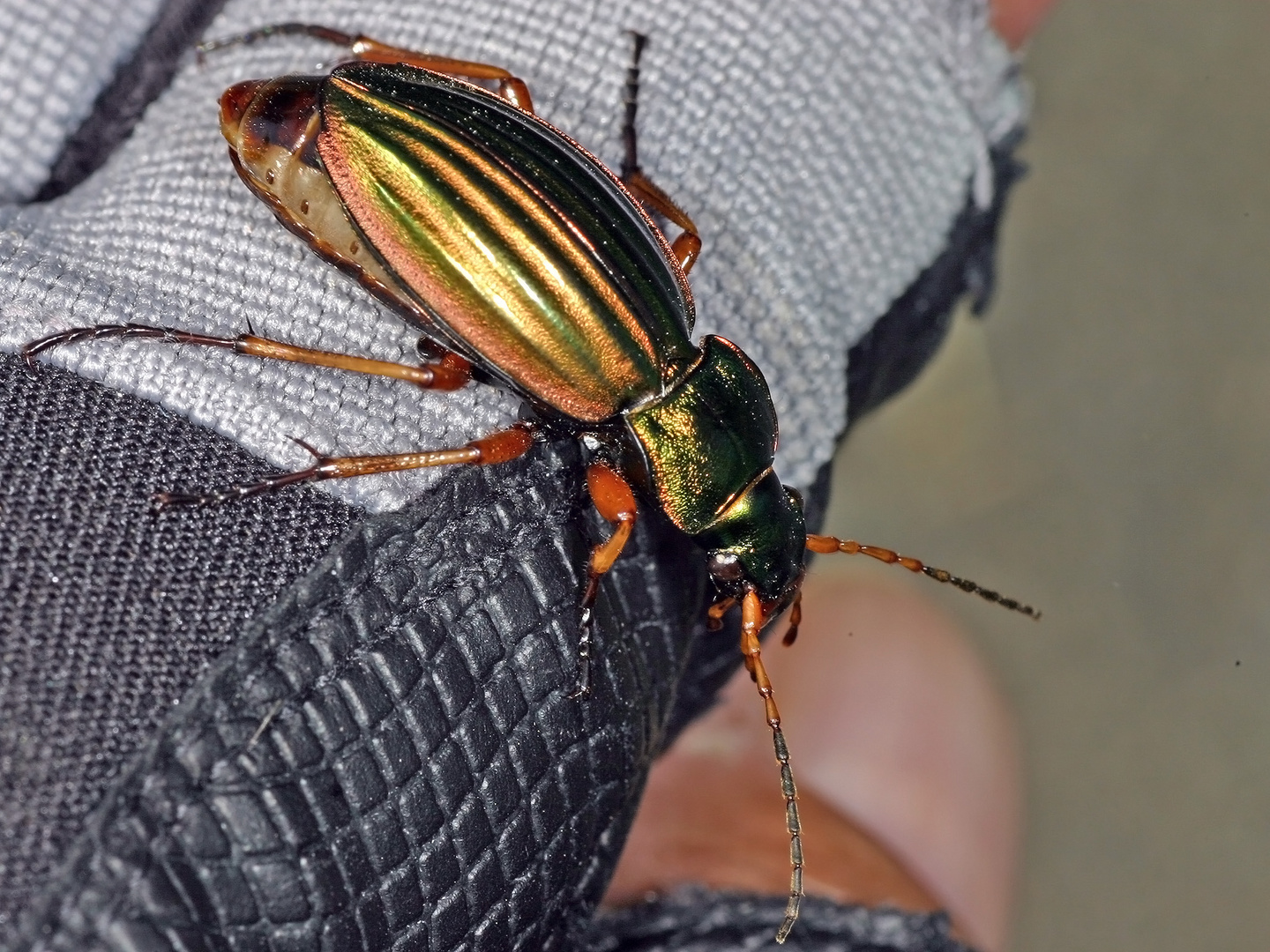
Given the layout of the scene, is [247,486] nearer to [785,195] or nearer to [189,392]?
[189,392]

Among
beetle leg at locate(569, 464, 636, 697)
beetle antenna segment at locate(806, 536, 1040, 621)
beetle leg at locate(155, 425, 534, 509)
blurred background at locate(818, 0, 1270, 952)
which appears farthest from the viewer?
blurred background at locate(818, 0, 1270, 952)

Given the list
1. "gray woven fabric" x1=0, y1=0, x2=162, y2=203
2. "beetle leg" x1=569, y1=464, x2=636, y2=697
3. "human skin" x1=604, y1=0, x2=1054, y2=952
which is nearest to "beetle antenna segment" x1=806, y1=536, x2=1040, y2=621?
"beetle leg" x1=569, y1=464, x2=636, y2=697

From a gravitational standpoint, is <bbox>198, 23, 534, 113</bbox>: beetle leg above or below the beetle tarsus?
above

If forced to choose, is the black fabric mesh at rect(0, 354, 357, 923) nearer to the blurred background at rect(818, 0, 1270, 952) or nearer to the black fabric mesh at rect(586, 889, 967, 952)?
the black fabric mesh at rect(586, 889, 967, 952)

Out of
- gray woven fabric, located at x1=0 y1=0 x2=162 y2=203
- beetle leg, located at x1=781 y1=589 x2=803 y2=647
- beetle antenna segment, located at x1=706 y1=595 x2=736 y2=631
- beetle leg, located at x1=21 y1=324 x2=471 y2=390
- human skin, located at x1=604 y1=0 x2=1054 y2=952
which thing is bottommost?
human skin, located at x1=604 y1=0 x2=1054 y2=952

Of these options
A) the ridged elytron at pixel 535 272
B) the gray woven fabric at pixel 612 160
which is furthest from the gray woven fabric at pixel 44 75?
the ridged elytron at pixel 535 272

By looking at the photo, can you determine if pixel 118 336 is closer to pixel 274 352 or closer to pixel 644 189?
pixel 274 352

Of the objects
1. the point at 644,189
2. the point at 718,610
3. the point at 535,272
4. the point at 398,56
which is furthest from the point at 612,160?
the point at 718,610
